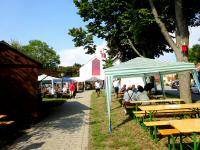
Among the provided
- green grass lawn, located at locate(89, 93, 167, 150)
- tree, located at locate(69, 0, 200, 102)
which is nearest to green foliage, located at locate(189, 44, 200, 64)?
tree, located at locate(69, 0, 200, 102)

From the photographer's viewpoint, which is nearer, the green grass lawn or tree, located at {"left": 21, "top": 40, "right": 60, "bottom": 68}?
the green grass lawn

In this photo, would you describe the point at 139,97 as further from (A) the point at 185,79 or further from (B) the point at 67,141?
(B) the point at 67,141

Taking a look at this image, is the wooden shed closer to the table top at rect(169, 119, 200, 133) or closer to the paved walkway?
the paved walkway

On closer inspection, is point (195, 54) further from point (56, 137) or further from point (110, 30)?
point (56, 137)

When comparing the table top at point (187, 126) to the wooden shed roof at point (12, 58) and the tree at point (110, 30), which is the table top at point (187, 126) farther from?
the tree at point (110, 30)

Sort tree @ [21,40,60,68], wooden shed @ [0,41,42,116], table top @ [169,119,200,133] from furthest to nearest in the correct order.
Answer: tree @ [21,40,60,68]
wooden shed @ [0,41,42,116]
table top @ [169,119,200,133]

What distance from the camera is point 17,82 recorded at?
1739cm

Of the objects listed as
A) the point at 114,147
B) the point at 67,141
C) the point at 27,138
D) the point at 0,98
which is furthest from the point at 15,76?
the point at 114,147

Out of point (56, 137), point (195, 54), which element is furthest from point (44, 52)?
point (56, 137)

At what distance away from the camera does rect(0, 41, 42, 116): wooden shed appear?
1711 centimetres

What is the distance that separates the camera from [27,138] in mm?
12570

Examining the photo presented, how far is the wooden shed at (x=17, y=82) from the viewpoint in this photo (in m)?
17.1

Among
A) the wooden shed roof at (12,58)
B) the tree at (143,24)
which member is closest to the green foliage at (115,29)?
the tree at (143,24)

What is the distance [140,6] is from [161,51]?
1210 cm
